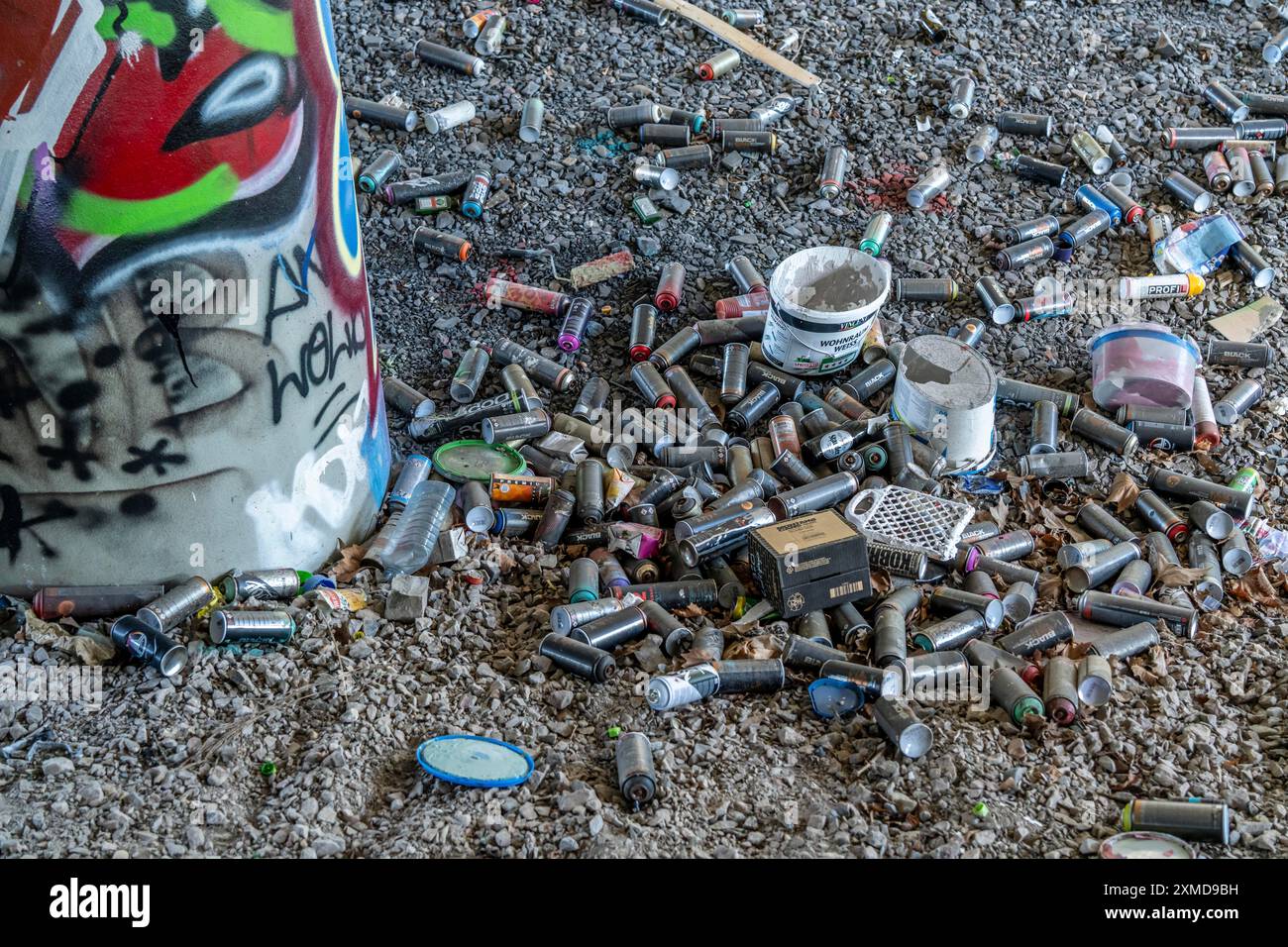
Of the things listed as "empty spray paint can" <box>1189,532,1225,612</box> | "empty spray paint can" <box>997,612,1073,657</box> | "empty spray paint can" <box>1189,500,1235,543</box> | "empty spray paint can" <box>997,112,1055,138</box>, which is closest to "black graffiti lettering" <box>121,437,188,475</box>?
"empty spray paint can" <box>997,612,1073,657</box>

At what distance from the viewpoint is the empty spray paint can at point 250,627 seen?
18.1 feet

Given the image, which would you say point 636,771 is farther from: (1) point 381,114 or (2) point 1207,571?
(1) point 381,114

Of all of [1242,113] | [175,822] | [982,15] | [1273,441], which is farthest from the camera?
[982,15]

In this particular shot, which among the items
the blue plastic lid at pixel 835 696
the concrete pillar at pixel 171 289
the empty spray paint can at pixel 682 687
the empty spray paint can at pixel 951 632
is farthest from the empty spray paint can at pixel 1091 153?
the concrete pillar at pixel 171 289

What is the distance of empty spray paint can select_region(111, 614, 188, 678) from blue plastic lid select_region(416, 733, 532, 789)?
121 centimetres

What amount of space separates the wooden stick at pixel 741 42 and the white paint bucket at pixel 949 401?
136 inches

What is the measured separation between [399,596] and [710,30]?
6.51m

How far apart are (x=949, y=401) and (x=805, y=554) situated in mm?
1717

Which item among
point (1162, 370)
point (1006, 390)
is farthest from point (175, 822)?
point (1162, 370)

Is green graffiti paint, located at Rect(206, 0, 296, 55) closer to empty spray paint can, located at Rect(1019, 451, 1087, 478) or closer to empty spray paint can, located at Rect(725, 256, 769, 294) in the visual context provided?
empty spray paint can, located at Rect(725, 256, 769, 294)

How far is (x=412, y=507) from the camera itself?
6.63m

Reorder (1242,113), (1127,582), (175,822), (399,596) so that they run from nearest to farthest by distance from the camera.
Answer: (175,822)
(399,596)
(1127,582)
(1242,113)

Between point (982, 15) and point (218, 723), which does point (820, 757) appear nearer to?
point (218, 723)

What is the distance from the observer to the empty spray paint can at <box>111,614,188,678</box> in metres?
5.41
